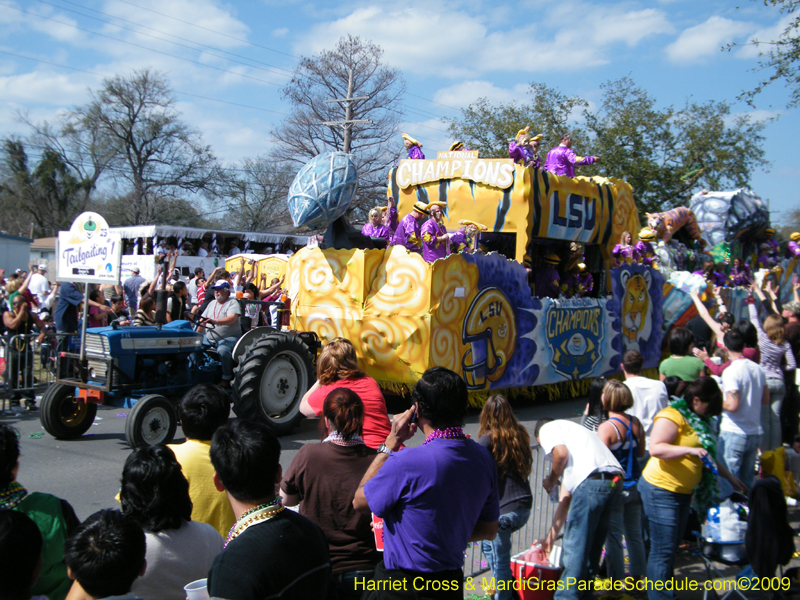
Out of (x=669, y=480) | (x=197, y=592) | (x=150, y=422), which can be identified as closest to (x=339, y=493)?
(x=197, y=592)

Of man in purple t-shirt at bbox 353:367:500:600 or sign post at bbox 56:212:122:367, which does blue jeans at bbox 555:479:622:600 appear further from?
sign post at bbox 56:212:122:367

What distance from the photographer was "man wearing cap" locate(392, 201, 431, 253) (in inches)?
344

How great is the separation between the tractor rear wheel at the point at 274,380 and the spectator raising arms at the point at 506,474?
358 cm

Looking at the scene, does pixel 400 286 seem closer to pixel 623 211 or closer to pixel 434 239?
pixel 434 239

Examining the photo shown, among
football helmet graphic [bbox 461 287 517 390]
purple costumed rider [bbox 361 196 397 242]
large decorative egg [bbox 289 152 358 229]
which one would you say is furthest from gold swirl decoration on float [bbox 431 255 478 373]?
purple costumed rider [bbox 361 196 397 242]

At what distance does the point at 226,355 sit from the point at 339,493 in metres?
5.67

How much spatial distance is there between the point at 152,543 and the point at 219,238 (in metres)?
21.4

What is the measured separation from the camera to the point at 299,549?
2148mm

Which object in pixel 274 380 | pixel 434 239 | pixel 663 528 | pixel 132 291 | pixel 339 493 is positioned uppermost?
pixel 434 239

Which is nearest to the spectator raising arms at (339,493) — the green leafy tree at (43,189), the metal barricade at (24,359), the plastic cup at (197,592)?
the plastic cup at (197,592)

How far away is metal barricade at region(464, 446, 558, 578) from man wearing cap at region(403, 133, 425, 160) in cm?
659

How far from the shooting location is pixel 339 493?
293 centimetres

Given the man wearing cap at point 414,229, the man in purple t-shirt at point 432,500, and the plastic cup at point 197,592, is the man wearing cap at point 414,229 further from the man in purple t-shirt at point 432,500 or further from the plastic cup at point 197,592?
the plastic cup at point 197,592

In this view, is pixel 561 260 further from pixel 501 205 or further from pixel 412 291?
pixel 412 291
